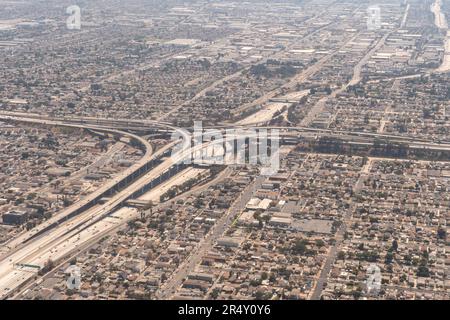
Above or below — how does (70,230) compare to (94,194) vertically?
below

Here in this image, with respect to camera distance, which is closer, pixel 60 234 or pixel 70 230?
pixel 60 234

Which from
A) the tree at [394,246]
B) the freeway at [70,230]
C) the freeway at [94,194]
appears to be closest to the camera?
the freeway at [70,230]

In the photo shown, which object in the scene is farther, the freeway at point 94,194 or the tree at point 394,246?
the freeway at point 94,194

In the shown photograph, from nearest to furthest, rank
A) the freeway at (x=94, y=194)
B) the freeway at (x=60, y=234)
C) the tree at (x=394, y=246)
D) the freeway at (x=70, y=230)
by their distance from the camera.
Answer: the freeway at (x=60, y=234) → the freeway at (x=70, y=230) → the tree at (x=394, y=246) → the freeway at (x=94, y=194)

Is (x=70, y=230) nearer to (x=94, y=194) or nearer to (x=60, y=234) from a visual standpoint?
(x=60, y=234)

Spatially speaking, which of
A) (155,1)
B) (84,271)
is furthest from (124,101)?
(155,1)

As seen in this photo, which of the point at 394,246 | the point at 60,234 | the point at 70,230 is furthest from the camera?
the point at 70,230

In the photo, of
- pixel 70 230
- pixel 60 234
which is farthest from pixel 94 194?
pixel 60 234

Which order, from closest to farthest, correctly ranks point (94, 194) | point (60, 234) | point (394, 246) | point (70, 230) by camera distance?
point (394, 246) < point (60, 234) < point (70, 230) < point (94, 194)

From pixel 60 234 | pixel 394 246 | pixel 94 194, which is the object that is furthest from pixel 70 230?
pixel 394 246

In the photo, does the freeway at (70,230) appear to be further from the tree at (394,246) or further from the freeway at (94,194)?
the tree at (394,246)

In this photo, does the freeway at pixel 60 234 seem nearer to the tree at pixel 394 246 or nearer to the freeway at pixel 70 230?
the freeway at pixel 70 230

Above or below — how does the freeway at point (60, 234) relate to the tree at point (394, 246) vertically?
below

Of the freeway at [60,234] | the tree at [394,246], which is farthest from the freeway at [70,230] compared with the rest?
the tree at [394,246]
